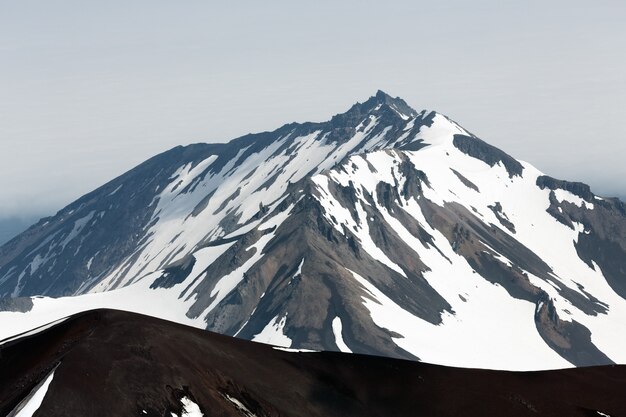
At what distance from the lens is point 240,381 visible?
61.1 metres

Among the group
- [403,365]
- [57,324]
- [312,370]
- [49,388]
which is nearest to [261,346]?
[312,370]

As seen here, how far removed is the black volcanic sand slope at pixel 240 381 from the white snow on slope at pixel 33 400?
39 centimetres

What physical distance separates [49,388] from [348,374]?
22.7 meters

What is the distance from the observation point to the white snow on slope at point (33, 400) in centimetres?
4975

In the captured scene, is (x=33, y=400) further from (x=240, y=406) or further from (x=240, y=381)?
(x=240, y=381)

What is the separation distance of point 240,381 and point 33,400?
47.2 ft

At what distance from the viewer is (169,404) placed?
178 feet

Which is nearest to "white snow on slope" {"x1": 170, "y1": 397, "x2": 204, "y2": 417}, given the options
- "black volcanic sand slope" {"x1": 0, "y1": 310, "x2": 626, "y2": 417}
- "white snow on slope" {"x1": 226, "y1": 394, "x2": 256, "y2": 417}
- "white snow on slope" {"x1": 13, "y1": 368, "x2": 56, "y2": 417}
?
Result: "black volcanic sand slope" {"x1": 0, "y1": 310, "x2": 626, "y2": 417}

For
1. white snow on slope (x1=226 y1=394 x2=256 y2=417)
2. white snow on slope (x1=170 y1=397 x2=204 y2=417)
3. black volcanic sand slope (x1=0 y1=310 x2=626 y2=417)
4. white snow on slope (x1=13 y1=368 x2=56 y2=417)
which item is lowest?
white snow on slope (x1=13 y1=368 x2=56 y2=417)

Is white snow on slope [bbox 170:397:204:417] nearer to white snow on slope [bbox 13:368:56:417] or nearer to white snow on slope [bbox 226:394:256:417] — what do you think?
white snow on slope [bbox 226:394:256:417]

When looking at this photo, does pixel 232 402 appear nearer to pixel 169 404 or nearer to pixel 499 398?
pixel 169 404

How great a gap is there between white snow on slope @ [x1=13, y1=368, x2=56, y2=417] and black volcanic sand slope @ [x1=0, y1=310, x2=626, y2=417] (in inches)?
15.3

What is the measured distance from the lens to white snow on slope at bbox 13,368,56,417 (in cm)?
4975

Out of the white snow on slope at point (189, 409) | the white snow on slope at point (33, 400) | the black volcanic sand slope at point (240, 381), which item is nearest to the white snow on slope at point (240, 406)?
the black volcanic sand slope at point (240, 381)
